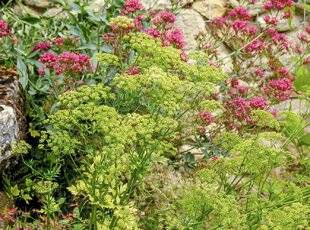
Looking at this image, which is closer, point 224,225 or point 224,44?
point 224,225

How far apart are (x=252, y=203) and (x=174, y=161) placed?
4.72 ft

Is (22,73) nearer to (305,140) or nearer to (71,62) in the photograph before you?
(71,62)

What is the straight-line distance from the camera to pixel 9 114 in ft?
13.7

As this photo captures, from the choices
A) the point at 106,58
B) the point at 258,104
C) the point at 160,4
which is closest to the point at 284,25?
the point at 160,4

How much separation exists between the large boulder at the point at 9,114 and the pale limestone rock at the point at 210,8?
276cm

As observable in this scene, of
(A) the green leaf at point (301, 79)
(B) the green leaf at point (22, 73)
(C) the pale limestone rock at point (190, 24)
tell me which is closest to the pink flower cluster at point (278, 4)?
(C) the pale limestone rock at point (190, 24)

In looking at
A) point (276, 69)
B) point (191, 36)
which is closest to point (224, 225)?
point (276, 69)

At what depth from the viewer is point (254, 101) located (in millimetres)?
4359

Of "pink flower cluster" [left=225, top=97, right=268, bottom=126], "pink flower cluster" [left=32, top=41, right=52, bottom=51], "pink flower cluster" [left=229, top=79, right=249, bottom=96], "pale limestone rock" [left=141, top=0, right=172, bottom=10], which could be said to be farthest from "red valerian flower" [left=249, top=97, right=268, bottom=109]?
"pale limestone rock" [left=141, top=0, right=172, bottom=10]

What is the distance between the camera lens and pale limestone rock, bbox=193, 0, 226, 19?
667cm

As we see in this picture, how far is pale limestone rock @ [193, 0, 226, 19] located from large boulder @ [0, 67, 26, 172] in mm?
2763

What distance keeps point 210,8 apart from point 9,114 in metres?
3.27

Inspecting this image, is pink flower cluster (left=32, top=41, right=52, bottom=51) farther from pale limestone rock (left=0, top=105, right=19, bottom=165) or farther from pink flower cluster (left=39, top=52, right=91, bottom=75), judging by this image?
pale limestone rock (left=0, top=105, right=19, bottom=165)

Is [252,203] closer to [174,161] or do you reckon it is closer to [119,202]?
[119,202]
